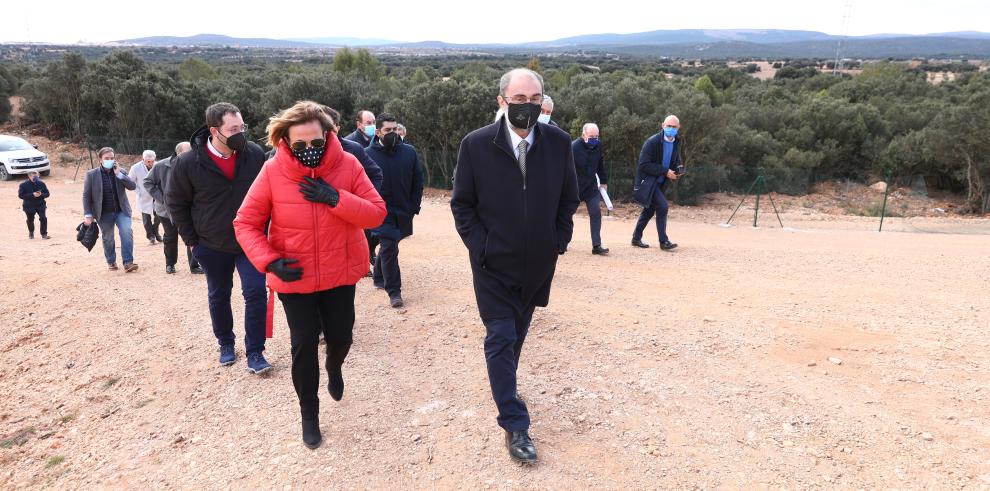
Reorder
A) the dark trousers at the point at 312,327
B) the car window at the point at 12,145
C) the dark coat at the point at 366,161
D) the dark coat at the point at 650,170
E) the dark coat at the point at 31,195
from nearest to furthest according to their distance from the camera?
1. the dark trousers at the point at 312,327
2. the dark coat at the point at 366,161
3. the dark coat at the point at 650,170
4. the dark coat at the point at 31,195
5. the car window at the point at 12,145

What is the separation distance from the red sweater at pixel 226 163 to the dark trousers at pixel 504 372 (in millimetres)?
2329

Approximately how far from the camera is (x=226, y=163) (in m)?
4.58

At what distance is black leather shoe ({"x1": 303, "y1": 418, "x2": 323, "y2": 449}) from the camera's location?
3742 millimetres

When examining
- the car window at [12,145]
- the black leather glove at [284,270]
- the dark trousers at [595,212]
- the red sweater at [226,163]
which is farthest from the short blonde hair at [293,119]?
the car window at [12,145]

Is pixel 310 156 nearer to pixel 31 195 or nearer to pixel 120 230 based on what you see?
pixel 120 230

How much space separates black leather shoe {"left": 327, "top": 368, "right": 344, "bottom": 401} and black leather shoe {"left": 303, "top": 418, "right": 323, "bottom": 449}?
0.36 meters

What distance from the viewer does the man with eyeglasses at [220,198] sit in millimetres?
4496

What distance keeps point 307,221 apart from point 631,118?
59.5ft

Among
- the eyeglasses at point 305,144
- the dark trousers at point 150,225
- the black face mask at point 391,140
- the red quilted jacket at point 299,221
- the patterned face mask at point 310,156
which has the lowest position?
the dark trousers at point 150,225

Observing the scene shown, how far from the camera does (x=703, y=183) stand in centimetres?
2053

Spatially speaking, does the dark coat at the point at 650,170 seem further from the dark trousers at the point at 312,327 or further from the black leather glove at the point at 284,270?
the black leather glove at the point at 284,270

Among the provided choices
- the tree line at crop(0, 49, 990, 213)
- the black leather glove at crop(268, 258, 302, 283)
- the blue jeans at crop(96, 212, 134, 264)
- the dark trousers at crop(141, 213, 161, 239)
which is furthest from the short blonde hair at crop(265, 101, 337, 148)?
the tree line at crop(0, 49, 990, 213)

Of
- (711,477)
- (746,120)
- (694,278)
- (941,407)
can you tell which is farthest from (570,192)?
(746,120)

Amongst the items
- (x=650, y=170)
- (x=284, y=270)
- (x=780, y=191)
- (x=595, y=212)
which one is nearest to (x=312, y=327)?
(x=284, y=270)
